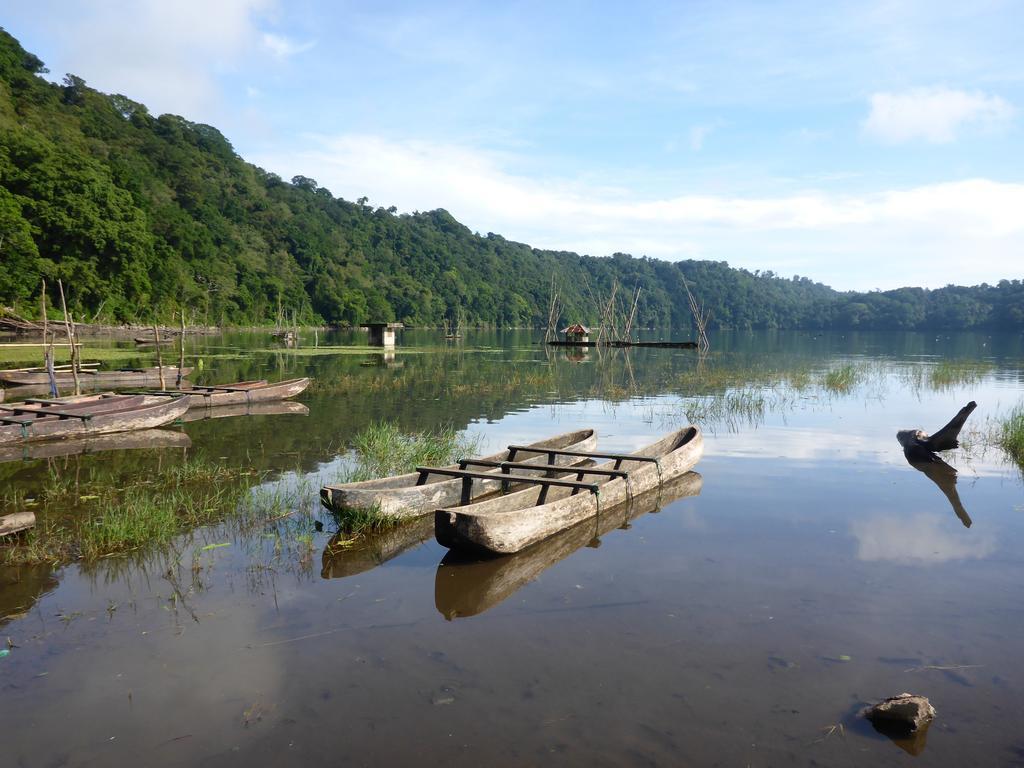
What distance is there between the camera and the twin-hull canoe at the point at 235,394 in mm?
18234

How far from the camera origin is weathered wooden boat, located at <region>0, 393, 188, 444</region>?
13.0 m

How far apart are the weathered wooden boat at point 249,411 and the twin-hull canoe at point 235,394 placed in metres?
0.15

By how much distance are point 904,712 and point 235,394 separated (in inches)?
690

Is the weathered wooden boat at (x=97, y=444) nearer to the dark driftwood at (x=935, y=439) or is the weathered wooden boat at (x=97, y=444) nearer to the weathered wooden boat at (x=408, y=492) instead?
the weathered wooden boat at (x=408, y=492)

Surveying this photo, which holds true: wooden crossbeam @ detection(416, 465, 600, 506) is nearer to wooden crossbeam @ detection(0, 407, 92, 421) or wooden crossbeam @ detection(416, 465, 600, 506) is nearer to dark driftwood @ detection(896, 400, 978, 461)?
dark driftwood @ detection(896, 400, 978, 461)

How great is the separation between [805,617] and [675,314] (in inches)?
6873

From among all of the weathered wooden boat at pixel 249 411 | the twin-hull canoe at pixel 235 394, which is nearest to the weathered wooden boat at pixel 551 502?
the weathered wooden boat at pixel 249 411

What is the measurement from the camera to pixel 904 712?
4.50 metres

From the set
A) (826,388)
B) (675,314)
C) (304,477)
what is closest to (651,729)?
(304,477)

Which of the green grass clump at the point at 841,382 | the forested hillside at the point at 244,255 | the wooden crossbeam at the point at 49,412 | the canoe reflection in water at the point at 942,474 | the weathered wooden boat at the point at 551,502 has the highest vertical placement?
the forested hillside at the point at 244,255

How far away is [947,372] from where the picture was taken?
31.5m

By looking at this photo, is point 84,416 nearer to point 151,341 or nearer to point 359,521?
point 359,521

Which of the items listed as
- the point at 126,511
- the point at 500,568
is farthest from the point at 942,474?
the point at 126,511

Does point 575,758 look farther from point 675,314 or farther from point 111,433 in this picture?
point 675,314
